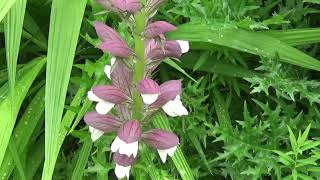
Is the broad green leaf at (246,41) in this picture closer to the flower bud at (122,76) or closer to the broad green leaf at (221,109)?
the broad green leaf at (221,109)

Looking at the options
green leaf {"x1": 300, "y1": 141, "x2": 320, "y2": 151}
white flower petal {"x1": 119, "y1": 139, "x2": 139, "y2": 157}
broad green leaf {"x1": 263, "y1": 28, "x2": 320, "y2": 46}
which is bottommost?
green leaf {"x1": 300, "y1": 141, "x2": 320, "y2": 151}

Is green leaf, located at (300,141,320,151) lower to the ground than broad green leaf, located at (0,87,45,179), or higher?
higher

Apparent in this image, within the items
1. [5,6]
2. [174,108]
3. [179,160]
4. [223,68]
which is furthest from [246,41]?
[5,6]

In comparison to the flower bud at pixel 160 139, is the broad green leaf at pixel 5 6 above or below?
above

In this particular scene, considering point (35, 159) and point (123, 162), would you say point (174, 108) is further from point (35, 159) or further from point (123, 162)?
point (35, 159)

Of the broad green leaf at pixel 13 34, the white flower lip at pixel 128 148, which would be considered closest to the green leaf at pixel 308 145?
the white flower lip at pixel 128 148

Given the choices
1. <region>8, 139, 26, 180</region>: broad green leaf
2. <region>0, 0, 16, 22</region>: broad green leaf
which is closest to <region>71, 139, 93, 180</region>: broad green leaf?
<region>8, 139, 26, 180</region>: broad green leaf

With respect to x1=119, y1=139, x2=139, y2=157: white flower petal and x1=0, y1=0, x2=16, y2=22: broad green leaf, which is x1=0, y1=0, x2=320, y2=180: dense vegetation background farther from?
x1=119, y1=139, x2=139, y2=157: white flower petal
